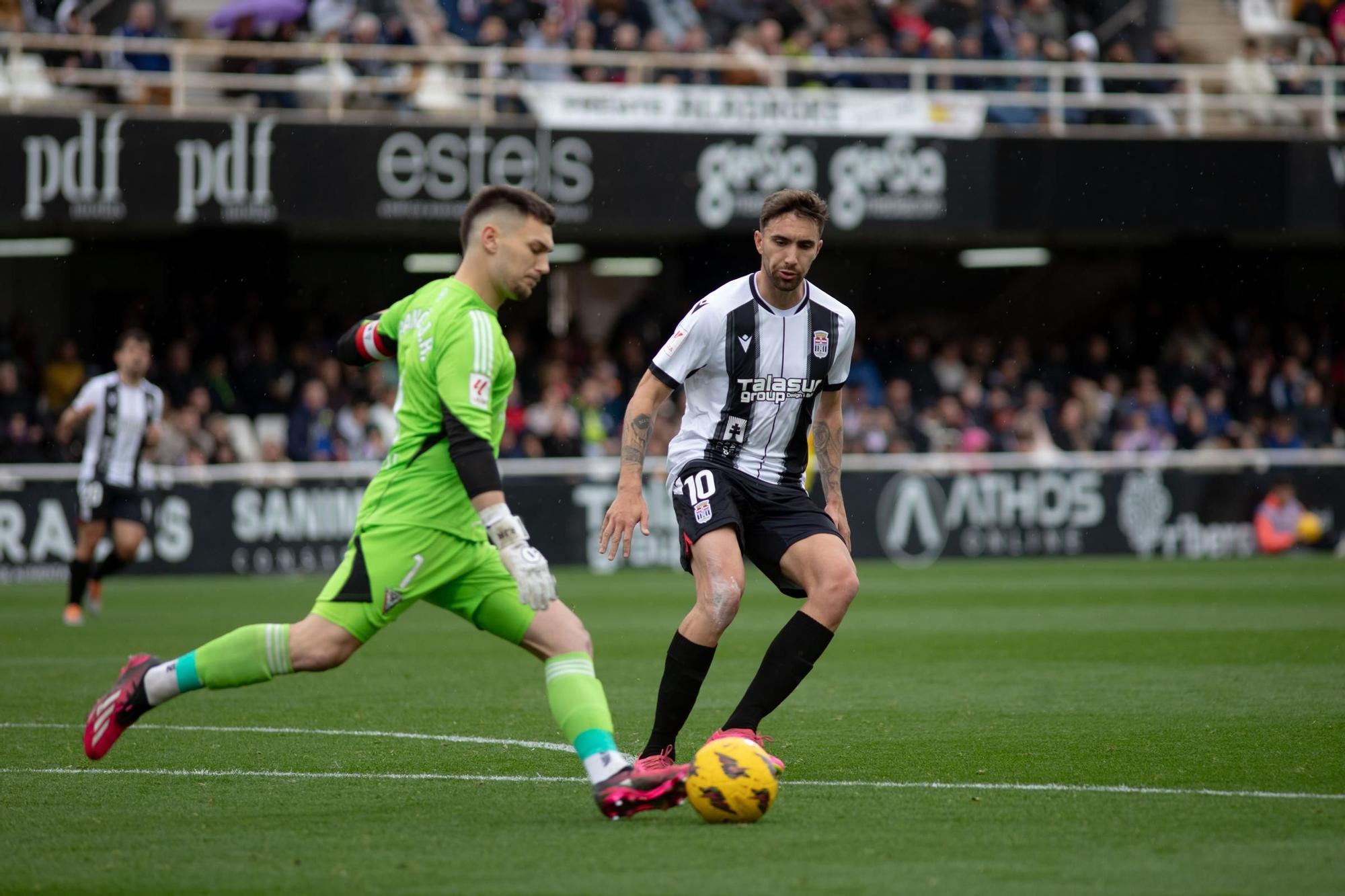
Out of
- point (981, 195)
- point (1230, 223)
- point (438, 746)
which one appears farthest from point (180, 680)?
point (1230, 223)

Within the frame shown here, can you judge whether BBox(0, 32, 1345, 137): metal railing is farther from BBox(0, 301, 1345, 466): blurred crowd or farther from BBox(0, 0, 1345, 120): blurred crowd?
BBox(0, 301, 1345, 466): blurred crowd

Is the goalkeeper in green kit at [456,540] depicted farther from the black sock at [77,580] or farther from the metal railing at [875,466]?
the metal railing at [875,466]

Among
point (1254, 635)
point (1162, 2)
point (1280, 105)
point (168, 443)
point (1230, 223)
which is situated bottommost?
point (1254, 635)

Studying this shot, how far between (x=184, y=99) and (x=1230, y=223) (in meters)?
14.1

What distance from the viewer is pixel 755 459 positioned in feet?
22.7

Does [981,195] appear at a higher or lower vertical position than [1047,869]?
higher

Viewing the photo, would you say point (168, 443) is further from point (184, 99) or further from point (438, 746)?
point (438, 746)

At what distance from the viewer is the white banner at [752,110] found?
22656 millimetres

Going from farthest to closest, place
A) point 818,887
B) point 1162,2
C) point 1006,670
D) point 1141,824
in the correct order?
point 1162,2 → point 1006,670 → point 1141,824 → point 818,887

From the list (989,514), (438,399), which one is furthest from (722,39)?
(438,399)

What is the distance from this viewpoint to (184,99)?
22891mm

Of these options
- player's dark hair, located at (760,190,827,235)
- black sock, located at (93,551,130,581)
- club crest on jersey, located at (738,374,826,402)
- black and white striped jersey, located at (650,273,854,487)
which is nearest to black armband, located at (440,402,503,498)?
black and white striped jersey, located at (650,273,854,487)

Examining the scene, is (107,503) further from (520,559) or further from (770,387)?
(520,559)

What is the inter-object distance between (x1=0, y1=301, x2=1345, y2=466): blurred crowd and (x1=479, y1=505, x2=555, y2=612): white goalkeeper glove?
15.2m
